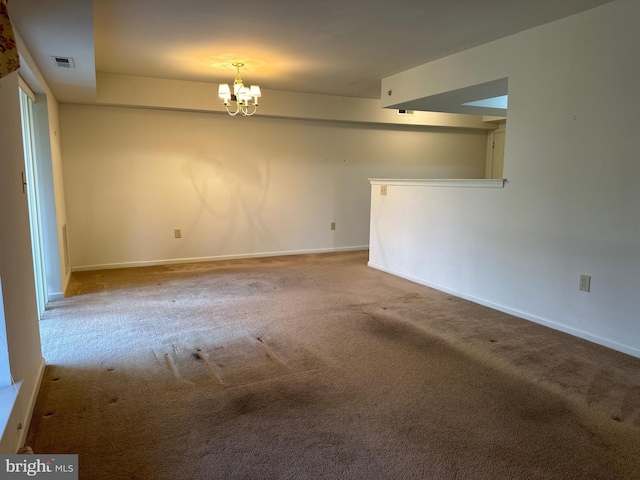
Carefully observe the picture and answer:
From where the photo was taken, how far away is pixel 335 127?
659cm

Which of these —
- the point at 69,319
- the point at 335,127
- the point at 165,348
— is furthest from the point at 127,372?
the point at 335,127

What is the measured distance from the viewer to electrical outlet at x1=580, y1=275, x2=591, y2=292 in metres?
3.12

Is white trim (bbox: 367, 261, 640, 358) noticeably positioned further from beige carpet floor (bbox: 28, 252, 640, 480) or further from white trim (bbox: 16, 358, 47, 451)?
white trim (bbox: 16, 358, 47, 451)

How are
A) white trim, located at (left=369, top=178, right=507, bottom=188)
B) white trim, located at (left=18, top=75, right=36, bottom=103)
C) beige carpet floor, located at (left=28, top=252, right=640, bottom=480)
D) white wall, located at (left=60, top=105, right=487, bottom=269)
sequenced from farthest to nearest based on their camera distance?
white wall, located at (left=60, top=105, right=487, bottom=269), white trim, located at (left=369, top=178, right=507, bottom=188), white trim, located at (left=18, top=75, right=36, bottom=103), beige carpet floor, located at (left=28, top=252, right=640, bottom=480)

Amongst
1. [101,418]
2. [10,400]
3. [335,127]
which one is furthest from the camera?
[335,127]

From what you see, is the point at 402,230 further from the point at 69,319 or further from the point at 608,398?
the point at 69,319

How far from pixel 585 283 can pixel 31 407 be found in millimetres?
3642

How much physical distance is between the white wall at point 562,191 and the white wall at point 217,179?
253cm

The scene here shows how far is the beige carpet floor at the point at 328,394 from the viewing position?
177 centimetres

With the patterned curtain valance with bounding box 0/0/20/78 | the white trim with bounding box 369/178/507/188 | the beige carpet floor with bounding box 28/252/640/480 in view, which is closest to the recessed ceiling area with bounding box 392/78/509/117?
the white trim with bounding box 369/178/507/188

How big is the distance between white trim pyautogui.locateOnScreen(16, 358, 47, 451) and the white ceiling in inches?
79.1

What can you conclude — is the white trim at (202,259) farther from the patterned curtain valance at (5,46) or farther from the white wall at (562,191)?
the patterned curtain valance at (5,46)

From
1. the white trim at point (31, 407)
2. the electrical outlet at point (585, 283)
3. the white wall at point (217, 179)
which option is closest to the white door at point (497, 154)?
the white wall at point (217, 179)

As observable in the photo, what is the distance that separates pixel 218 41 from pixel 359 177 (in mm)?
A: 3587
